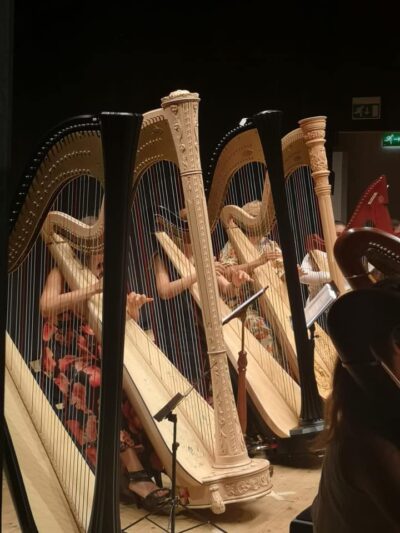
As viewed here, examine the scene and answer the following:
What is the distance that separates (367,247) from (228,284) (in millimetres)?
2733

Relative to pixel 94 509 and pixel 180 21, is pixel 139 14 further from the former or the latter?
pixel 94 509

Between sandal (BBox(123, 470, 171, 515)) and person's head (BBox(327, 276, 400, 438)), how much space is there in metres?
1.83

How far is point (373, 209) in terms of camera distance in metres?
3.20

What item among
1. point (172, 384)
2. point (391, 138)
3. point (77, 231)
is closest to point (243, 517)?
point (172, 384)

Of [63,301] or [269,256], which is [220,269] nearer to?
[269,256]

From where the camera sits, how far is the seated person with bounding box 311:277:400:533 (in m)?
1.11

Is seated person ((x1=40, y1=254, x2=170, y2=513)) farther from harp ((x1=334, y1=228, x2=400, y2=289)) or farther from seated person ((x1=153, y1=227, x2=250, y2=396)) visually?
harp ((x1=334, y1=228, x2=400, y2=289))

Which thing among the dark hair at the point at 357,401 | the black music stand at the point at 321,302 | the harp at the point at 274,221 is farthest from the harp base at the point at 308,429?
the dark hair at the point at 357,401

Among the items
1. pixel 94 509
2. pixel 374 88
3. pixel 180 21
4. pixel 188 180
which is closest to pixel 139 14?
pixel 180 21

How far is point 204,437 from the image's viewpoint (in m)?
2.85

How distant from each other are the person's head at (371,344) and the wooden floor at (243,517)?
5.72ft

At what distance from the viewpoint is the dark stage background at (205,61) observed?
4.48 meters

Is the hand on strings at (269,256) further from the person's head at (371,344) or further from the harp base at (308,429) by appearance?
the person's head at (371,344)

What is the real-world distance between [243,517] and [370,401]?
1.85 meters
